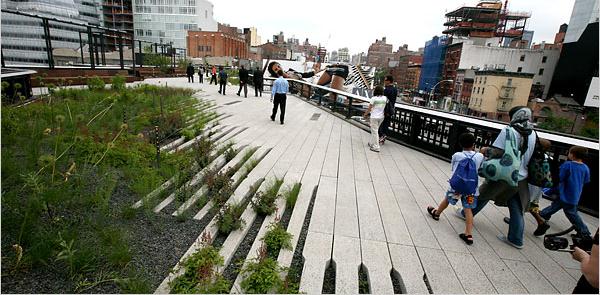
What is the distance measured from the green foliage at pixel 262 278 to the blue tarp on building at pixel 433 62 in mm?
90386

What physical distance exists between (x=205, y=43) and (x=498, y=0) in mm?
91698

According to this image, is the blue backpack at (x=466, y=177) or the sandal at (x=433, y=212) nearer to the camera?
the blue backpack at (x=466, y=177)

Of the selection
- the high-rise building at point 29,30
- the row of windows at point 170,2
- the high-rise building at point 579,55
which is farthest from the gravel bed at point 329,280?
the row of windows at point 170,2

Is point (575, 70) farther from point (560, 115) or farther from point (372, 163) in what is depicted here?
point (372, 163)

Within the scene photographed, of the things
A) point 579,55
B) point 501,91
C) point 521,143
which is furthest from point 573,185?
point 579,55

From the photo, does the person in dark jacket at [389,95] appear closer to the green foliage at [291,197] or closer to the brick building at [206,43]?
the green foliage at [291,197]

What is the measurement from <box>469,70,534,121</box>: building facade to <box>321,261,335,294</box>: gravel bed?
6594cm

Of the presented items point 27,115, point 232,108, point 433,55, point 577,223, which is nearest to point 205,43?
point 433,55

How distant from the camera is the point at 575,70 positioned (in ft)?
199

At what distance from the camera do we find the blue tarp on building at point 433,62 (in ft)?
265

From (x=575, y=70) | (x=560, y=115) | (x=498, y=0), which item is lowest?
(x=560, y=115)

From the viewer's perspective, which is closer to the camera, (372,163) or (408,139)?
(372,163)

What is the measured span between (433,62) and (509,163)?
A: 306 ft

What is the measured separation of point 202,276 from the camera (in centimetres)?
266
